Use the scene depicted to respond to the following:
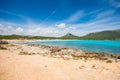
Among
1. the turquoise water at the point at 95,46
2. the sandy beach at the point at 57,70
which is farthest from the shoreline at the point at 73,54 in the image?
the turquoise water at the point at 95,46

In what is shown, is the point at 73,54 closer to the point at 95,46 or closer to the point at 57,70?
the point at 57,70

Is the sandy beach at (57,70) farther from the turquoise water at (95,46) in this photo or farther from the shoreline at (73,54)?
the turquoise water at (95,46)

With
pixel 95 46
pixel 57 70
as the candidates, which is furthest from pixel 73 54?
pixel 95 46

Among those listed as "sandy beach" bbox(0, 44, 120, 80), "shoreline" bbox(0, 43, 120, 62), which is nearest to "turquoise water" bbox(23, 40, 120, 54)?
"shoreline" bbox(0, 43, 120, 62)

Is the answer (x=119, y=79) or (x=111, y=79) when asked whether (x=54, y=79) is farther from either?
(x=119, y=79)

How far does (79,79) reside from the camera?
8.23m

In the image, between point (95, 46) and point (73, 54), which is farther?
point (95, 46)

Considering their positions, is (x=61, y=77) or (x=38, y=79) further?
(x=61, y=77)

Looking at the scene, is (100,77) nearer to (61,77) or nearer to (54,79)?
(61,77)

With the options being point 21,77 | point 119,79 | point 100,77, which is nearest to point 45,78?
point 21,77

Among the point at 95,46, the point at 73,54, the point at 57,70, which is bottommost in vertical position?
the point at 95,46

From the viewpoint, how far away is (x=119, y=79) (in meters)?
8.17

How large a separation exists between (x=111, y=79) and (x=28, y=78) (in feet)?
19.3

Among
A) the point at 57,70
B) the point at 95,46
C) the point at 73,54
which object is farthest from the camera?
the point at 95,46
